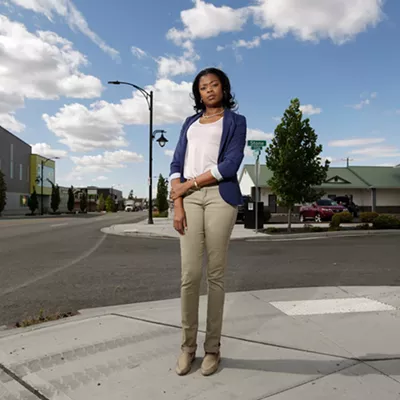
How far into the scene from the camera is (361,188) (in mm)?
39250

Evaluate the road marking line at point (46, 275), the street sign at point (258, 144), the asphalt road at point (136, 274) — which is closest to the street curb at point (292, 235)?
the street sign at point (258, 144)

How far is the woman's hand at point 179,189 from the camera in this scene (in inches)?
103

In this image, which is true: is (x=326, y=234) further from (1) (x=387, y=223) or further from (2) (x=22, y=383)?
(2) (x=22, y=383)

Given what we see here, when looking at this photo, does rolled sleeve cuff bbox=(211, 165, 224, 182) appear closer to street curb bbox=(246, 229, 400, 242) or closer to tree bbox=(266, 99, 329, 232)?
street curb bbox=(246, 229, 400, 242)

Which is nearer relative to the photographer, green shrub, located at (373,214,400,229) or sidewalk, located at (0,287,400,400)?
sidewalk, located at (0,287,400,400)

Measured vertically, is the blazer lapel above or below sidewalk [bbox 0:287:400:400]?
above

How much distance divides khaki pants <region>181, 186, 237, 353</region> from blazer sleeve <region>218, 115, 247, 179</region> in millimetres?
144

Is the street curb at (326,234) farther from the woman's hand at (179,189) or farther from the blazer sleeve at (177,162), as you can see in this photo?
the woman's hand at (179,189)

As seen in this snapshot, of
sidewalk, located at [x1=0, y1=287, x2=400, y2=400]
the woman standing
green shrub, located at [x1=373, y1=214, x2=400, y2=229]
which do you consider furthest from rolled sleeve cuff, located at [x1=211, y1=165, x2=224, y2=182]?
green shrub, located at [x1=373, y1=214, x2=400, y2=229]

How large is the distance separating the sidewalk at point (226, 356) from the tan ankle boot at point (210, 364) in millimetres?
47

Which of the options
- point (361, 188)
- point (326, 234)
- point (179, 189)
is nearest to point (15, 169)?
point (361, 188)

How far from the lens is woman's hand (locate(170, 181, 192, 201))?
8.55 ft

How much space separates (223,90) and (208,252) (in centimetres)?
116

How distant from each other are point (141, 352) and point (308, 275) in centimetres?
419
